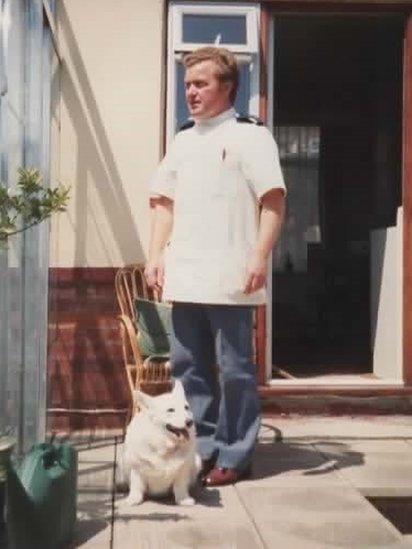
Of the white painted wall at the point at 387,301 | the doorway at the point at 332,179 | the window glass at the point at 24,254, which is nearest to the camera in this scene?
the window glass at the point at 24,254

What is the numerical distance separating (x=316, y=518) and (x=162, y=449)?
0.68 m

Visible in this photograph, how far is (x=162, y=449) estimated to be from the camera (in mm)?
3209

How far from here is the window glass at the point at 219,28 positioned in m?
5.02

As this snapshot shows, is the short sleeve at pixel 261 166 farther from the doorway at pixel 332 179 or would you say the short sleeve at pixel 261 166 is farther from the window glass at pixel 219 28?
the doorway at pixel 332 179

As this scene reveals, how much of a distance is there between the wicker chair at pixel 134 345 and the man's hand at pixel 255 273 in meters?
0.91

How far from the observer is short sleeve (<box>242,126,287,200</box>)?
3.55 meters

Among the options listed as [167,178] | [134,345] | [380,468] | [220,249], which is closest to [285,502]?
[380,468]

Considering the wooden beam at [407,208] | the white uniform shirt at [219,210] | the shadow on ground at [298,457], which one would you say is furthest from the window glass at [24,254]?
the wooden beam at [407,208]

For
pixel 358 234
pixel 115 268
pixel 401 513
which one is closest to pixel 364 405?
pixel 401 513

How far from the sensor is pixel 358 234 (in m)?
10.1

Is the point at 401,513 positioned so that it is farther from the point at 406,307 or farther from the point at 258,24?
the point at 258,24

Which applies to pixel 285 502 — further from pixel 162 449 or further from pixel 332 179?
pixel 332 179

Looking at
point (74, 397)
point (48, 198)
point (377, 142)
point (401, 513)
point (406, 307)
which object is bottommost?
point (401, 513)

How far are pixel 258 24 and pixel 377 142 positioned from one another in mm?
3523
